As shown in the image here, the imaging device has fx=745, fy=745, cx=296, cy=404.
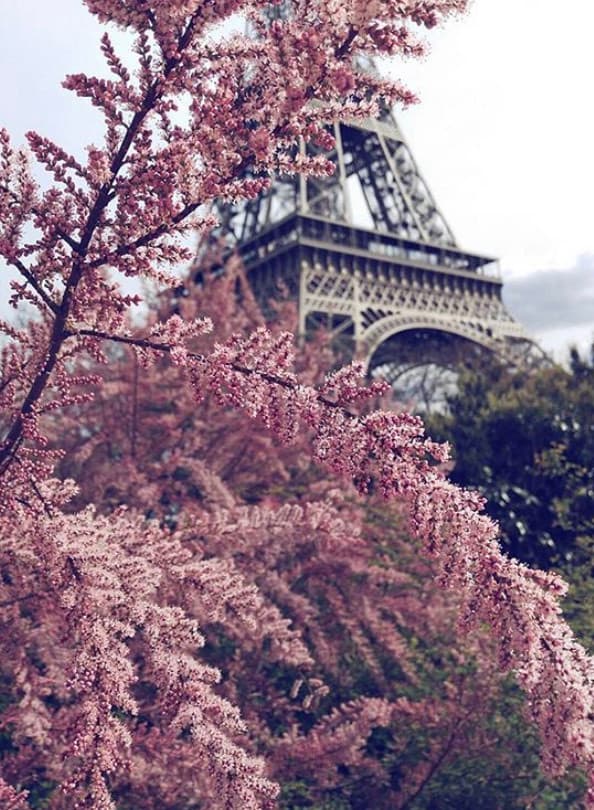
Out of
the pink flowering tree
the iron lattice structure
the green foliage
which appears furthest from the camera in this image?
the iron lattice structure

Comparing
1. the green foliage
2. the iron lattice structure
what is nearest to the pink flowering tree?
the green foliage

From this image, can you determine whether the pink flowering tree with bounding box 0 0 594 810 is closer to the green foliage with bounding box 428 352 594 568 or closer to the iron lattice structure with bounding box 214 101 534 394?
the green foliage with bounding box 428 352 594 568

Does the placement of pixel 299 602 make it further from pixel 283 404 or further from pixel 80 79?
pixel 80 79

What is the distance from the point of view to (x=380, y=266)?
3127 cm

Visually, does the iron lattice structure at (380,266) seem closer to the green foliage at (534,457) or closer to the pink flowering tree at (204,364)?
the green foliage at (534,457)

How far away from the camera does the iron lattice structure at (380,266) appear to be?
28.1 metres

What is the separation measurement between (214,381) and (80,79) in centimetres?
96

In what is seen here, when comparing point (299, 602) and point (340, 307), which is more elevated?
point (340, 307)

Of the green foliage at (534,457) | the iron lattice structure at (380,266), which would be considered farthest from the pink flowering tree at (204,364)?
the iron lattice structure at (380,266)

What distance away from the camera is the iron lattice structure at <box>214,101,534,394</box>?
92.2ft

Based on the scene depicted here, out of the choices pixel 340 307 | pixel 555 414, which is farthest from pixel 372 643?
pixel 340 307

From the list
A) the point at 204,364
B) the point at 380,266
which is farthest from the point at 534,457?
the point at 380,266

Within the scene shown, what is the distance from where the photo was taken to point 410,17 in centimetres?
202

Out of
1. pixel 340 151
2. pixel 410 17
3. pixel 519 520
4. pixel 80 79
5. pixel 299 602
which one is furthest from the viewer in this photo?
pixel 340 151
